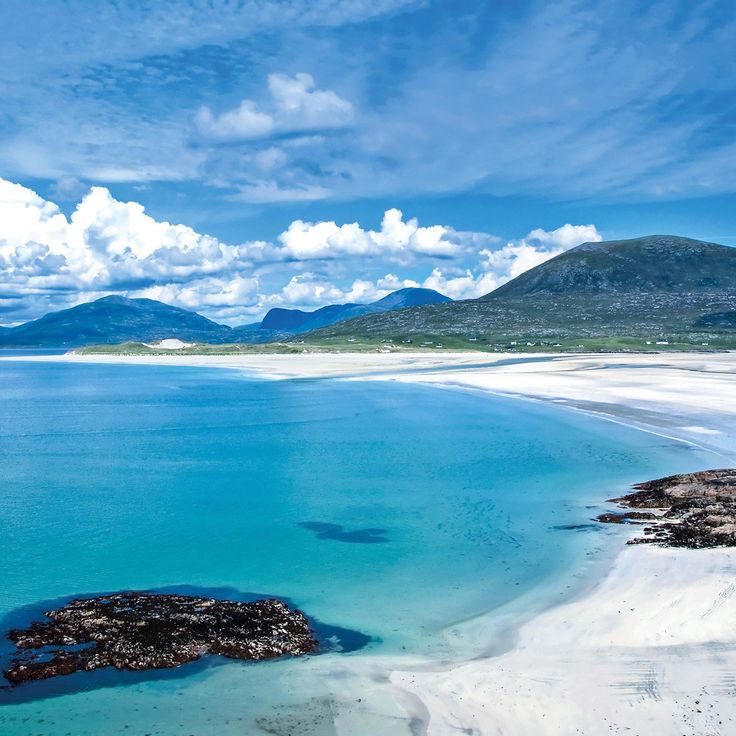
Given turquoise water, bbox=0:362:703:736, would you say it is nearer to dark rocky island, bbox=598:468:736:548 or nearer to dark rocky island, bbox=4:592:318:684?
dark rocky island, bbox=4:592:318:684

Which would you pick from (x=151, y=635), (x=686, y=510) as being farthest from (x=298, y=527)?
(x=686, y=510)

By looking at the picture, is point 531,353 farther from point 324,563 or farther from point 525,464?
point 324,563

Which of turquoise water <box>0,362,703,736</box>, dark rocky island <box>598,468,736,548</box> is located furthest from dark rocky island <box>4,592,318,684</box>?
dark rocky island <box>598,468,736,548</box>

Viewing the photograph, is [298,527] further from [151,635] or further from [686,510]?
[686,510]

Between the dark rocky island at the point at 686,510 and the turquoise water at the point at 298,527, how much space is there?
188cm

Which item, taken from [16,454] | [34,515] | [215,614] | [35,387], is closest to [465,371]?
[35,387]

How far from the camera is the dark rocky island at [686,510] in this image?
23078mm

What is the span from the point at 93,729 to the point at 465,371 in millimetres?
109483

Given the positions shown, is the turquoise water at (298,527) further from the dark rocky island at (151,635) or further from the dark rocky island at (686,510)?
the dark rocky island at (686,510)

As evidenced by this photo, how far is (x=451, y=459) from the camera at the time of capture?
43.8m

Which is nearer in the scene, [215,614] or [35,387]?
[215,614]

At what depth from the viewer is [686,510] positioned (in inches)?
1053

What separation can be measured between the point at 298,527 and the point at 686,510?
15.9 meters

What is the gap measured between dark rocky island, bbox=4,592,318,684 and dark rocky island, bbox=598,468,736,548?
13.3 m
